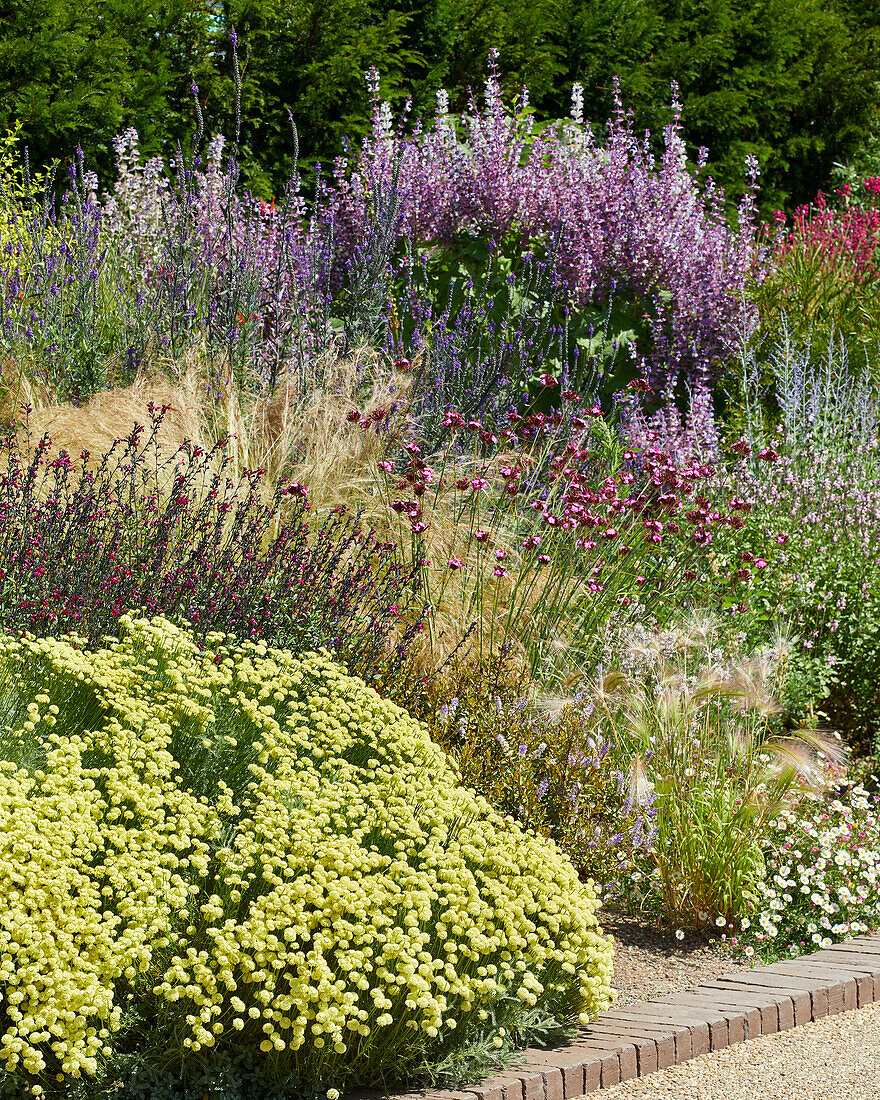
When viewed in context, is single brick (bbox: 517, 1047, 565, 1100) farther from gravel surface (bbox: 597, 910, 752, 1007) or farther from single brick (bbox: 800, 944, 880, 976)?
single brick (bbox: 800, 944, 880, 976)

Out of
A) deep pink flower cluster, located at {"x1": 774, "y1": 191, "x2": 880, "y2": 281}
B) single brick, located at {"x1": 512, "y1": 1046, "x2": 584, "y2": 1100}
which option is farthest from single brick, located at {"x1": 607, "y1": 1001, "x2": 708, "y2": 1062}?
deep pink flower cluster, located at {"x1": 774, "y1": 191, "x2": 880, "y2": 281}

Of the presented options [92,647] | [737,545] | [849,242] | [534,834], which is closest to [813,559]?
[737,545]

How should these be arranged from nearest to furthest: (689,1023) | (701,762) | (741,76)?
(689,1023)
(701,762)
(741,76)


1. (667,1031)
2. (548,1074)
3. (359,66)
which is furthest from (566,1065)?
(359,66)

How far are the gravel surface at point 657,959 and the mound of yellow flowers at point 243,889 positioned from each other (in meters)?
0.37

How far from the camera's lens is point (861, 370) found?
9.02m

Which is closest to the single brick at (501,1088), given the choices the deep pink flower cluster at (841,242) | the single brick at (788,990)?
Result: the single brick at (788,990)

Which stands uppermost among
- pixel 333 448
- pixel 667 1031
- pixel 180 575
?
pixel 333 448

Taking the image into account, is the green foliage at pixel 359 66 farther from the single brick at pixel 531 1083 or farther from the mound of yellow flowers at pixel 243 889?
the single brick at pixel 531 1083

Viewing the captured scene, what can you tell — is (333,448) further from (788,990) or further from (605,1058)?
(605,1058)

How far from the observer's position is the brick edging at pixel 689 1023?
310 centimetres

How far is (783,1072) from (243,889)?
5.38 feet

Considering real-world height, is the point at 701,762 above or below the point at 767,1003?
above

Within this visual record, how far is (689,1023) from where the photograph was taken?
3.45m
